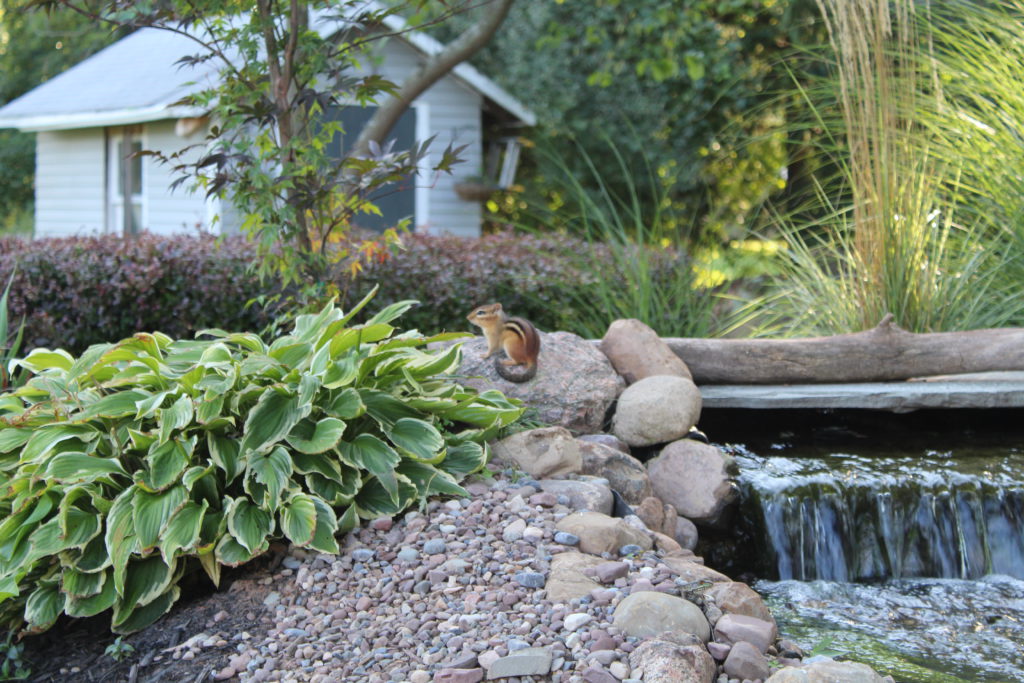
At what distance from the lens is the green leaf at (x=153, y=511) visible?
309 cm

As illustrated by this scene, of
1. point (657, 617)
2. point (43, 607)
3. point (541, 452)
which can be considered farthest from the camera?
point (541, 452)

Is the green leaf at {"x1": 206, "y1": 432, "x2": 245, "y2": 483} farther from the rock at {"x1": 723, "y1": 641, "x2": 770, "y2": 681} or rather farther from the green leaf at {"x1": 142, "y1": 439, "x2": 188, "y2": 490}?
the rock at {"x1": 723, "y1": 641, "x2": 770, "y2": 681}

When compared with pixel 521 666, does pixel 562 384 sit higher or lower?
higher

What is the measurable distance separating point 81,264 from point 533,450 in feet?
12.2

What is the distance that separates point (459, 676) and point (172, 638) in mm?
1038

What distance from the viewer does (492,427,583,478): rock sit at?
3713mm

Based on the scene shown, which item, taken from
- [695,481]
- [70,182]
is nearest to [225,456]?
[695,481]

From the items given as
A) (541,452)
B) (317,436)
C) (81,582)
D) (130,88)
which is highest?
(130,88)

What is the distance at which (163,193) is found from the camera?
1219 centimetres

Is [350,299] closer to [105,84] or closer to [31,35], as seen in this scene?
[105,84]

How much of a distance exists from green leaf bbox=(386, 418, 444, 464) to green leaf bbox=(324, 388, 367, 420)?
14 cm

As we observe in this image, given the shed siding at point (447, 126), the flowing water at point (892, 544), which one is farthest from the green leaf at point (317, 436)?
the shed siding at point (447, 126)

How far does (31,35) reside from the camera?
22.6 meters

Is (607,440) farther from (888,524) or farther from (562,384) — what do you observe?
(888,524)
